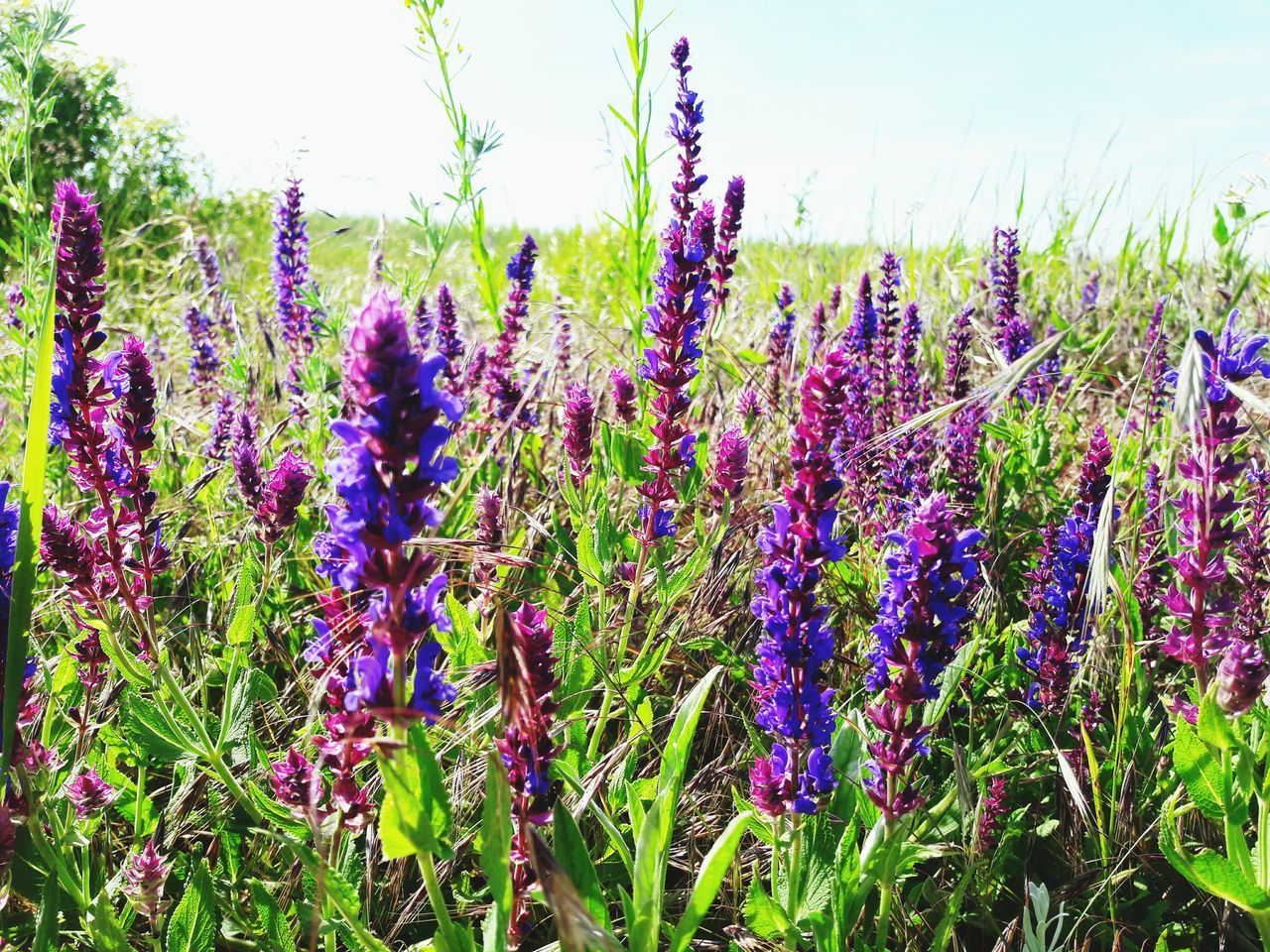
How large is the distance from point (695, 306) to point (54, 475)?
2.66 m

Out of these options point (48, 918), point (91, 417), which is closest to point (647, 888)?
point (48, 918)

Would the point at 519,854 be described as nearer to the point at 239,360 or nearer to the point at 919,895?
the point at 919,895

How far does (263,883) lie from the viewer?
1.97 m

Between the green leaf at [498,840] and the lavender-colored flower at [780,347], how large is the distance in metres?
2.80

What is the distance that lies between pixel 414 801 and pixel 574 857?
16.0 inches

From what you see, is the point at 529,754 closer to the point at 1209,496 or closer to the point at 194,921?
the point at 194,921

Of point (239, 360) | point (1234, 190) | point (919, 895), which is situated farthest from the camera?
point (239, 360)

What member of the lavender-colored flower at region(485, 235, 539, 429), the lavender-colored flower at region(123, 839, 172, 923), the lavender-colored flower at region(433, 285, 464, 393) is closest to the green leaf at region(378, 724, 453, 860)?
the lavender-colored flower at region(123, 839, 172, 923)

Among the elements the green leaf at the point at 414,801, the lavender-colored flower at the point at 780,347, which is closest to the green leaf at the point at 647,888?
the green leaf at the point at 414,801

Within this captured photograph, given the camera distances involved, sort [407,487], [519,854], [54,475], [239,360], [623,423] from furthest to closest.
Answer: [239,360], [54,475], [623,423], [519,854], [407,487]

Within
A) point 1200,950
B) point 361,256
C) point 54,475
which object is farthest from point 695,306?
point 361,256

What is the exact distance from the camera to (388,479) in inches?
47.5

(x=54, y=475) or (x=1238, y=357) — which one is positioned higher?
(x=1238, y=357)

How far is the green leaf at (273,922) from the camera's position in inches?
72.4
